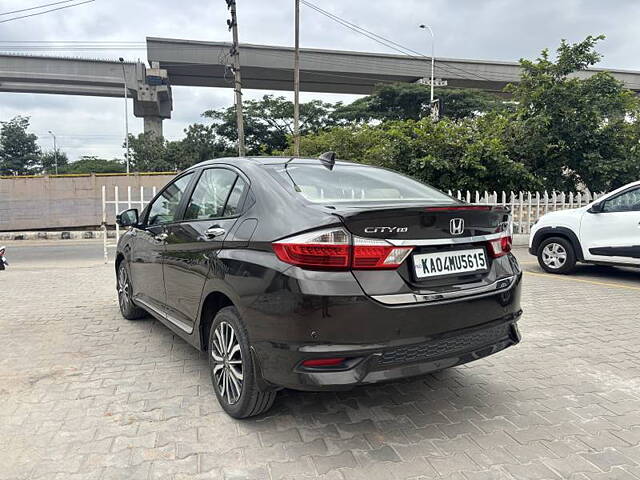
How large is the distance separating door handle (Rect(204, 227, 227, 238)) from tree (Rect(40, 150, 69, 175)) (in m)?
69.8

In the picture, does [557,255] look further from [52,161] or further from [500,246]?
[52,161]

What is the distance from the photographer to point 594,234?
7230 mm

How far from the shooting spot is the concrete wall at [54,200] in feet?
73.9

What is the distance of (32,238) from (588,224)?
2197cm

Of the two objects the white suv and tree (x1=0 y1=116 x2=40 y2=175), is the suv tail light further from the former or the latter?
tree (x1=0 y1=116 x2=40 y2=175)

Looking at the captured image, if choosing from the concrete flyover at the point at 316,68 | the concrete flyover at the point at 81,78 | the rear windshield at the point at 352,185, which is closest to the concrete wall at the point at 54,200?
the rear windshield at the point at 352,185

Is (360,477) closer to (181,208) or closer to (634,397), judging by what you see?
(634,397)

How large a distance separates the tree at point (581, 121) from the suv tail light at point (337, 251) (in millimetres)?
11945

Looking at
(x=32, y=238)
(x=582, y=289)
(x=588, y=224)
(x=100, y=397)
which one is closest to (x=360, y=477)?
(x=100, y=397)

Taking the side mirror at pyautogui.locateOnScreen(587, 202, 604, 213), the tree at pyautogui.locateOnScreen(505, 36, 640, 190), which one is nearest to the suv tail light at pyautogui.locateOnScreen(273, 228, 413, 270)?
the side mirror at pyautogui.locateOnScreen(587, 202, 604, 213)

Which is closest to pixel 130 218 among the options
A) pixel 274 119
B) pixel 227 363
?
pixel 227 363

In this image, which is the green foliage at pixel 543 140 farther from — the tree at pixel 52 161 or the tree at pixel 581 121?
the tree at pixel 52 161

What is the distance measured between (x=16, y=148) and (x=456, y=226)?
6734 centimetres

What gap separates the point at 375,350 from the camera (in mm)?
2369
